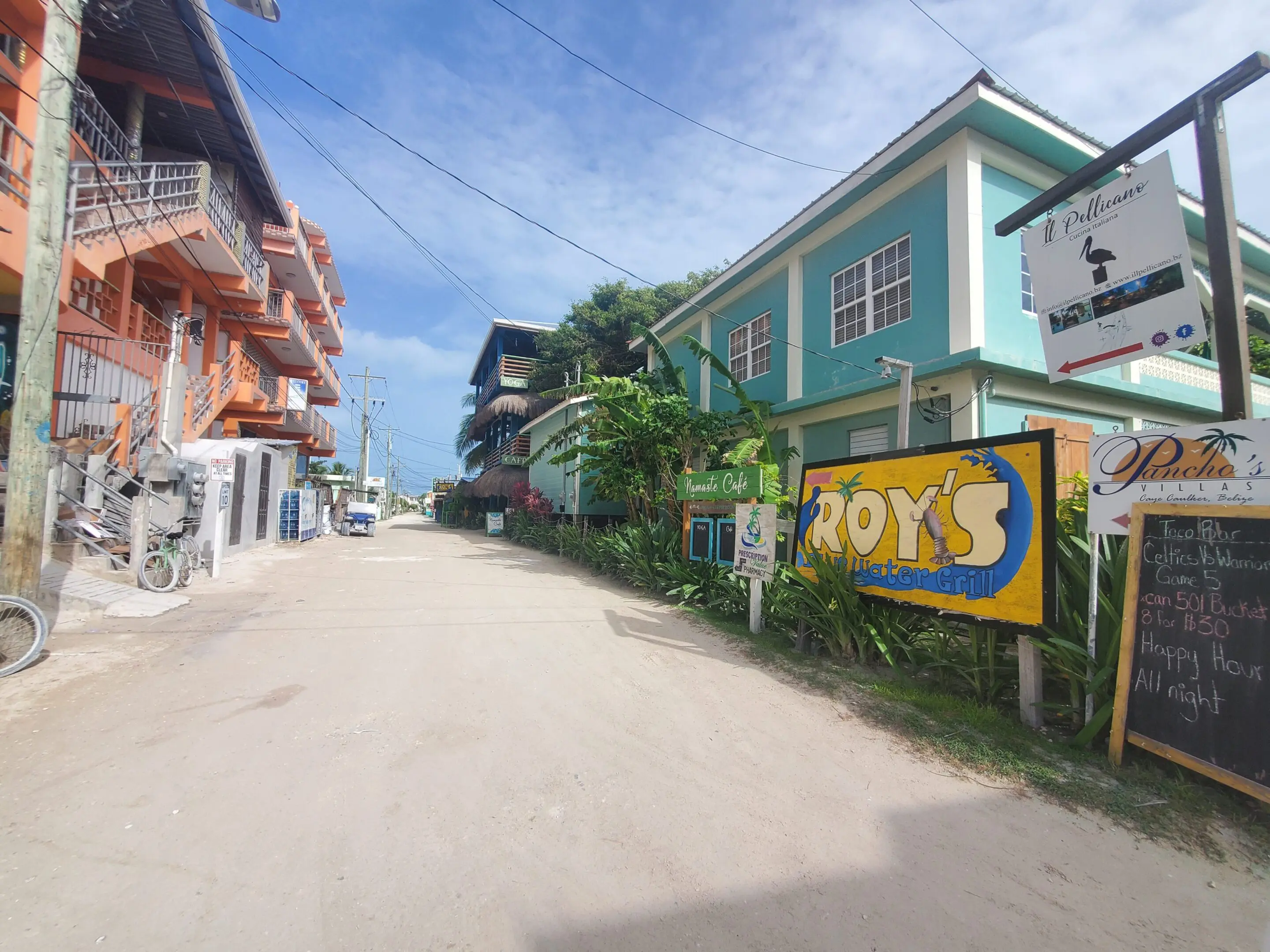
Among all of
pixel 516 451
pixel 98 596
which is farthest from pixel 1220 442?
pixel 516 451

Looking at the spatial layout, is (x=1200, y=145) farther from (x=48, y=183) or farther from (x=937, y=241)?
(x=48, y=183)

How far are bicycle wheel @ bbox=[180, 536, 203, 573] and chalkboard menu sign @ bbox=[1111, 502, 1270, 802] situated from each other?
12888 millimetres

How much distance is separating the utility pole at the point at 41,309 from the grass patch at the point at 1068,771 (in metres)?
8.05

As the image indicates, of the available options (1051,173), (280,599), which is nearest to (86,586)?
(280,599)

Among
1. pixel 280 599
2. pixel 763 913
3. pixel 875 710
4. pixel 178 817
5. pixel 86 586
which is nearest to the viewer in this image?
pixel 763 913

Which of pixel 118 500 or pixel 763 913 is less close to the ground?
pixel 118 500

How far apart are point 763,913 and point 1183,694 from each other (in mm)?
2925

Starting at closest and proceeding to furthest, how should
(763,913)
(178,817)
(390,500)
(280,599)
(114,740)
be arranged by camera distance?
(763,913)
(178,817)
(114,740)
(280,599)
(390,500)

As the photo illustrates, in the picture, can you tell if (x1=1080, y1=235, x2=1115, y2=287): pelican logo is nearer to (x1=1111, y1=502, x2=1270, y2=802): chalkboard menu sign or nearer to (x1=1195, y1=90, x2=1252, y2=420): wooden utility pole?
(x1=1195, y1=90, x2=1252, y2=420): wooden utility pole

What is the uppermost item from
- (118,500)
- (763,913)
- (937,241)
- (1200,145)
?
(937,241)

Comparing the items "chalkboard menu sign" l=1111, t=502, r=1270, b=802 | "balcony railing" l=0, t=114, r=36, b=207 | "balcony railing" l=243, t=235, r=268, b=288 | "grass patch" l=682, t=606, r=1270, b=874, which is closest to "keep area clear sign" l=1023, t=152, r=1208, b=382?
"chalkboard menu sign" l=1111, t=502, r=1270, b=802

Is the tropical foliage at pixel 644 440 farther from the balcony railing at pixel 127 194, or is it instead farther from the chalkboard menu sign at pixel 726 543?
the balcony railing at pixel 127 194

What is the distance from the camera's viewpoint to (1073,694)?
13.6ft

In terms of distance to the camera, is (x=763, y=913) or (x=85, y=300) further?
(x=85, y=300)
